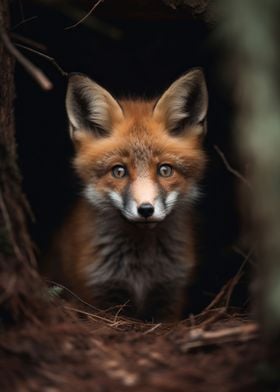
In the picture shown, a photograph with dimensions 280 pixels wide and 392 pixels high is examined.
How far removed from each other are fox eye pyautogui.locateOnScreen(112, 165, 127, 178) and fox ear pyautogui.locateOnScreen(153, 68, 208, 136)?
0.52 meters

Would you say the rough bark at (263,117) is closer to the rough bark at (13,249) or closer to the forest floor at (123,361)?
the forest floor at (123,361)

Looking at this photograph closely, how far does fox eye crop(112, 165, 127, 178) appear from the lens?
448cm

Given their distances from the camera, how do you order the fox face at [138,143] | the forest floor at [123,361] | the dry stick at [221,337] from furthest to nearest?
1. the fox face at [138,143]
2. the dry stick at [221,337]
3. the forest floor at [123,361]

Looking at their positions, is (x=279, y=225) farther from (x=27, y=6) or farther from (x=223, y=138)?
(x=223, y=138)

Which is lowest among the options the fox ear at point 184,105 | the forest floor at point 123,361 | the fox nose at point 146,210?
the forest floor at point 123,361

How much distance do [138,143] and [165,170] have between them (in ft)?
0.88

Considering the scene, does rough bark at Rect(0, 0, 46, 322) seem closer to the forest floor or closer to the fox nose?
the forest floor

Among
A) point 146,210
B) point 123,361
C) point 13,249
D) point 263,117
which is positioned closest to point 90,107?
point 146,210

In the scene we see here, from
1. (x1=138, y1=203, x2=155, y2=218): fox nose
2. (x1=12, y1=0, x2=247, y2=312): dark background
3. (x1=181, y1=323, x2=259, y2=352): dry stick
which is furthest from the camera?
(x1=12, y1=0, x2=247, y2=312): dark background

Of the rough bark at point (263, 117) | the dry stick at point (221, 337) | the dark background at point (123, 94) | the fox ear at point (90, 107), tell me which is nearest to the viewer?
the rough bark at point (263, 117)

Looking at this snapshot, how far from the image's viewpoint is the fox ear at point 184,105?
15.2 ft

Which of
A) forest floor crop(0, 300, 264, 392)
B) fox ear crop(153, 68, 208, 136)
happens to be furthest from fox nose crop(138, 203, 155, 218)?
forest floor crop(0, 300, 264, 392)

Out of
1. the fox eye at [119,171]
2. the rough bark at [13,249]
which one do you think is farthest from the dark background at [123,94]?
the rough bark at [13,249]

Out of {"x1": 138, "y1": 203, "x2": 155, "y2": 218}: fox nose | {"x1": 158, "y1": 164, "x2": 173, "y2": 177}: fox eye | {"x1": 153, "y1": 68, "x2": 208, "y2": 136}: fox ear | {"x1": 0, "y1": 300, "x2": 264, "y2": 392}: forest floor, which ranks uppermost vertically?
{"x1": 153, "y1": 68, "x2": 208, "y2": 136}: fox ear
